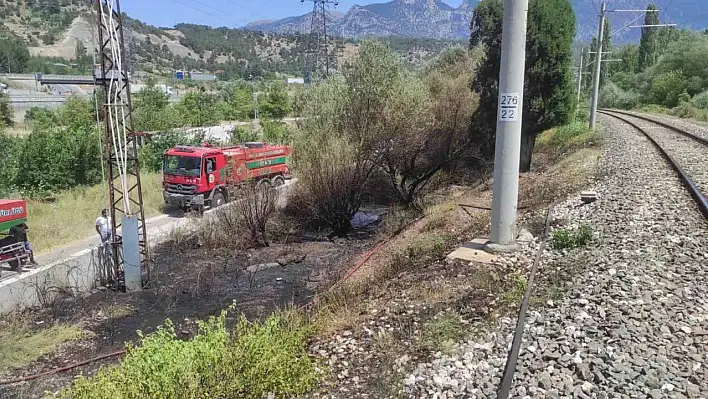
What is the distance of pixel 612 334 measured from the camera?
523 centimetres

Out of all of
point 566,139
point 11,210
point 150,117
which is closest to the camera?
point 11,210

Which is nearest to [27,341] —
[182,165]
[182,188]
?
[182,188]

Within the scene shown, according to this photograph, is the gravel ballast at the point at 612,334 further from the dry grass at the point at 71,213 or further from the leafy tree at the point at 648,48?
the leafy tree at the point at 648,48

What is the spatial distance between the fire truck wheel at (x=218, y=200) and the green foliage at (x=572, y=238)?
15.4 meters

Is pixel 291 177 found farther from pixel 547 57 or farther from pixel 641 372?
pixel 641 372

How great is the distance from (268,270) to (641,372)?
12.2m

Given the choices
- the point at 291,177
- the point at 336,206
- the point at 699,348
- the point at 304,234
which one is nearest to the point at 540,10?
the point at 336,206

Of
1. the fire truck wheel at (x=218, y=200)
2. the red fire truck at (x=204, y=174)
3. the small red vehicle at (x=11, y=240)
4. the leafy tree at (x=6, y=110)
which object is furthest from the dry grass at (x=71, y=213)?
the leafy tree at (x=6, y=110)

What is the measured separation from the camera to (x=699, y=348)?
16.1 feet

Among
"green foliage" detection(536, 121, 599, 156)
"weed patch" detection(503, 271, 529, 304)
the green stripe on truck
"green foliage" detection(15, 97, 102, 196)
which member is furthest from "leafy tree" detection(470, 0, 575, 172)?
"green foliage" detection(15, 97, 102, 196)

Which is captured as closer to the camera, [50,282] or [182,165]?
[50,282]

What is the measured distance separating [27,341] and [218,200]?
11.8 meters

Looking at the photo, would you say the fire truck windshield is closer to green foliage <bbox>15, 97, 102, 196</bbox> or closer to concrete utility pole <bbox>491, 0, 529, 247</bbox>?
green foliage <bbox>15, 97, 102, 196</bbox>

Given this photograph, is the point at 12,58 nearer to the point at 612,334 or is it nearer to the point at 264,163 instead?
the point at 264,163
